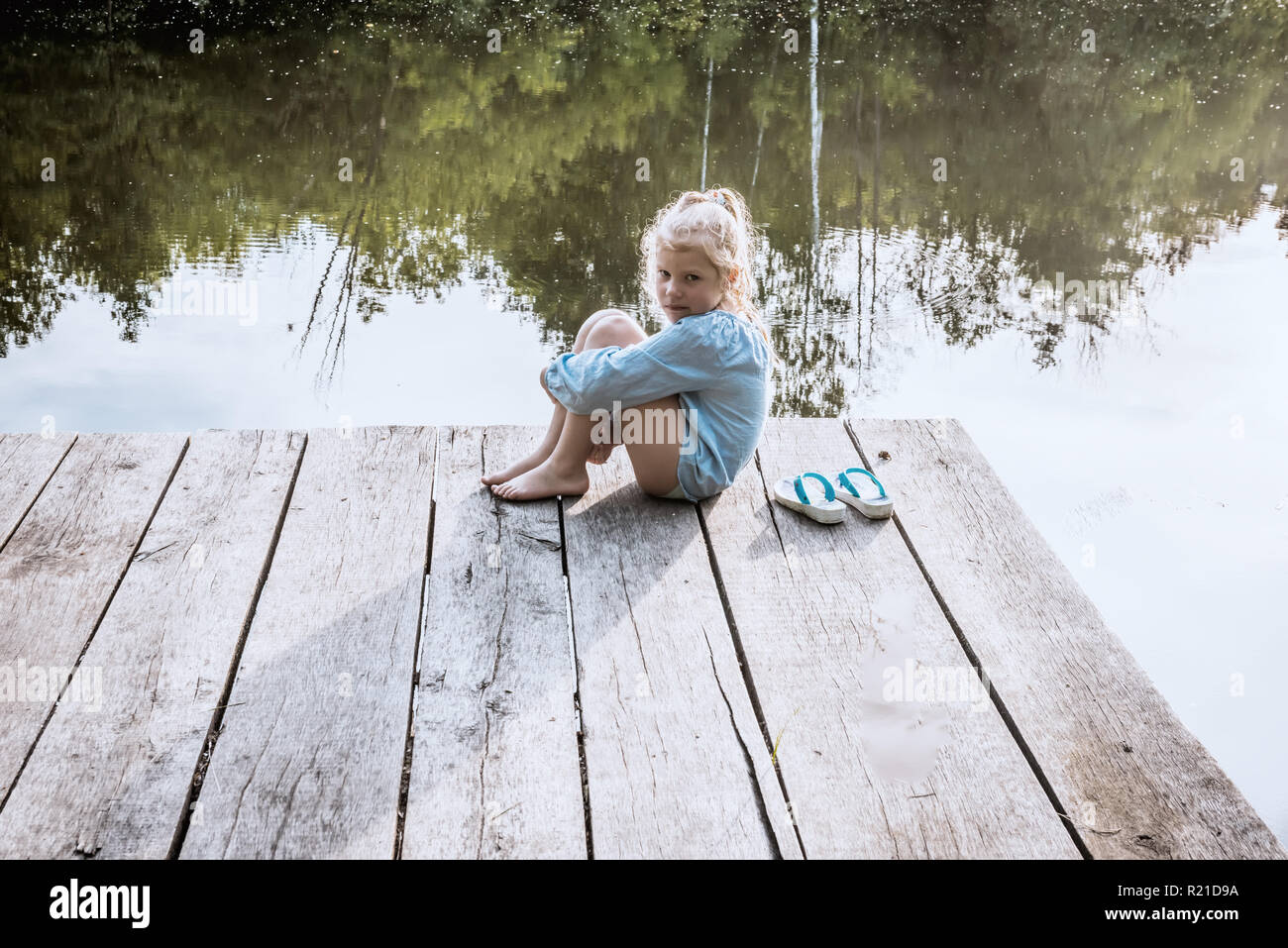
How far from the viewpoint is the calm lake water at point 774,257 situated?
11.2 feet

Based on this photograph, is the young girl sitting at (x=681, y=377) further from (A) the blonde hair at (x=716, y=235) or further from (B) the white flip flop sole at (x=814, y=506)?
(B) the white flip flop sole at (x=814, y=506)

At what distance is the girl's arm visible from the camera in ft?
7.72

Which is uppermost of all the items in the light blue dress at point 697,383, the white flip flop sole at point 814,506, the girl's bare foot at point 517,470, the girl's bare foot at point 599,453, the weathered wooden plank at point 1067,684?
the light blue dress at point 697,383

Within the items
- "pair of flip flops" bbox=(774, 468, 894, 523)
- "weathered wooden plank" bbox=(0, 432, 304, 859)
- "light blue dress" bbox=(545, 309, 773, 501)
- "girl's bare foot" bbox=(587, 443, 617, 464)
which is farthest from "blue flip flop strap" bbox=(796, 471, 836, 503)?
"weathered wooden plank" bbox=(0, 432, 304, 859)

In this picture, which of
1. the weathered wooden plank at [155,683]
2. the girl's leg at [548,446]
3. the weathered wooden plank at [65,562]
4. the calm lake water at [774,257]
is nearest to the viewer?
the weathered wooden plank at [155,683]

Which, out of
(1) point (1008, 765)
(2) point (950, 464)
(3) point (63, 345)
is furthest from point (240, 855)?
(3) point (63, 345)

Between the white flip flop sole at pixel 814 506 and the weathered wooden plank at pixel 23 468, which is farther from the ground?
the weathered wooden plank at pixel 23 468

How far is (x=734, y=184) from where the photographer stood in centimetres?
599

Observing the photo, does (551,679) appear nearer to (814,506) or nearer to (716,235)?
(814,506)

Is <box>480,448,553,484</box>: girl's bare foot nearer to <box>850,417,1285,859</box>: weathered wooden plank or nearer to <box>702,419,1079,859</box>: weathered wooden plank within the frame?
<box>702,419,1079,859</box>: weathered wooden plank

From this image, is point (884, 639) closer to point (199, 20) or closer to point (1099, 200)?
point (1099, 200)

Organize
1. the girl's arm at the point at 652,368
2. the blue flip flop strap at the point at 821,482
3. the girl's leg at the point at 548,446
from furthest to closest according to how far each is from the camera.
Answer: the girl's leg at the point at 548,446
the blue flip flop strap at the point at 821,482
the girl's arm at the point at 652,368

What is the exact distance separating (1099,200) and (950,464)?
12.2 feet

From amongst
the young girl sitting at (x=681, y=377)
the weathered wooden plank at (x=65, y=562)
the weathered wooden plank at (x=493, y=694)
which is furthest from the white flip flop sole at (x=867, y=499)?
the weathered wooden plank at (x=65, y=562)
